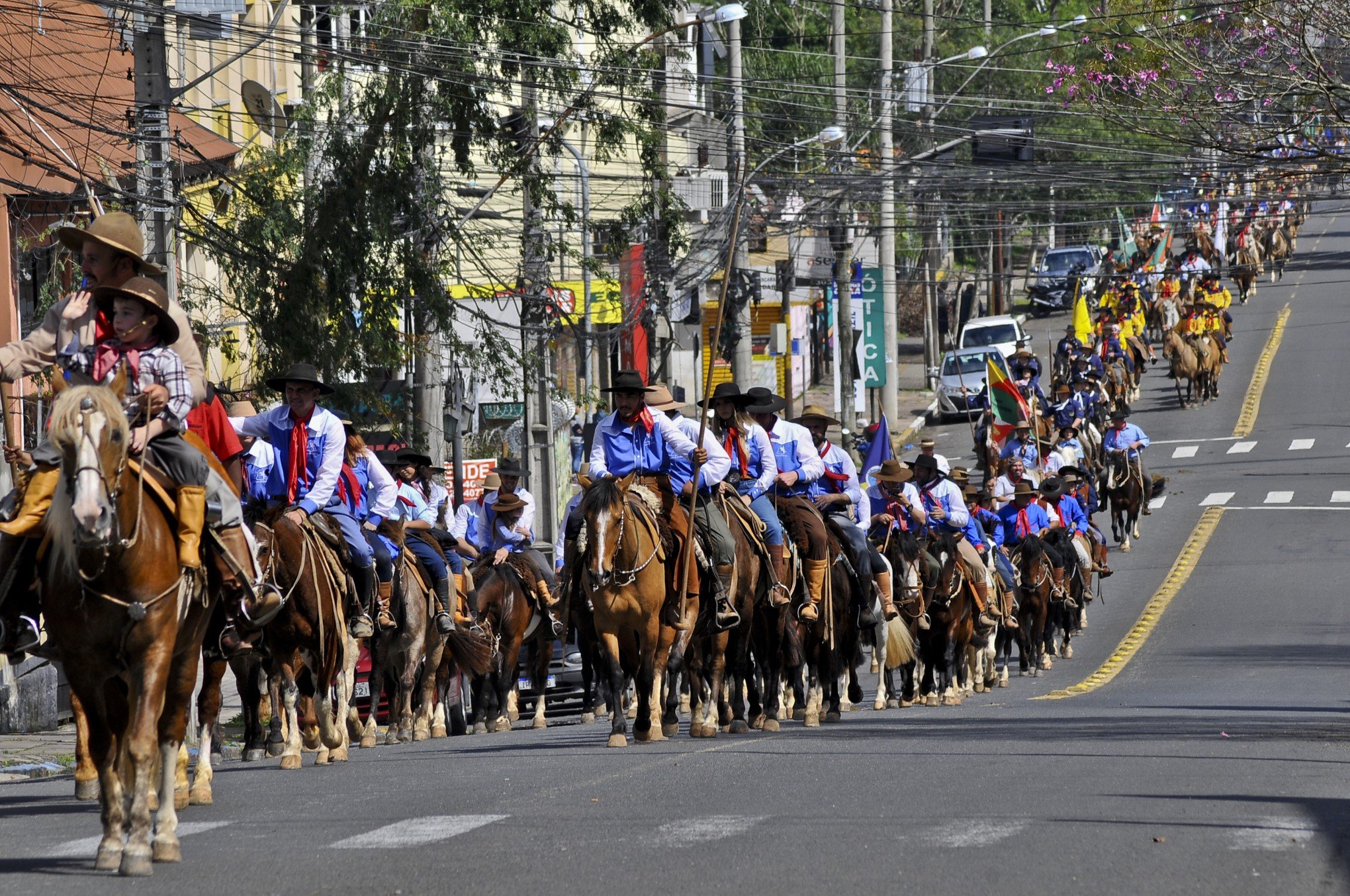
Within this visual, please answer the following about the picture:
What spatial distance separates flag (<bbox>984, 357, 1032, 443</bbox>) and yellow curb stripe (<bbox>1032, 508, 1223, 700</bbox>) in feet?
13.0

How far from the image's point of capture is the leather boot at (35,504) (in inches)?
317

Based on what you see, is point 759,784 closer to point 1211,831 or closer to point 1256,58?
point 1211,831

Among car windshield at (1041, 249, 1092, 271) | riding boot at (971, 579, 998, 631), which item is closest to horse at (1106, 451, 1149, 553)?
riding boot at (971, 579, 998, 631)

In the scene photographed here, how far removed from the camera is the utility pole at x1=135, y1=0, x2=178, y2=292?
17562mm

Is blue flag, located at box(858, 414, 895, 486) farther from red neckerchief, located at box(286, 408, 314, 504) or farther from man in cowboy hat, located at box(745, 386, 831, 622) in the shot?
red neckerchief, located at box(286, 408, 314, 504)

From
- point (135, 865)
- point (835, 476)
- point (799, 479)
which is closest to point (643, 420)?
point (799, 479)

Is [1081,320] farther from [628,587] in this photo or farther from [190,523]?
[190,523]

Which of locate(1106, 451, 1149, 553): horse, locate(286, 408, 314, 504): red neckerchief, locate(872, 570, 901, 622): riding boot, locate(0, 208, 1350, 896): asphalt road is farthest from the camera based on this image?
locate(1106, 451, 1149, 553): horse

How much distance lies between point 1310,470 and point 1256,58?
31504mm

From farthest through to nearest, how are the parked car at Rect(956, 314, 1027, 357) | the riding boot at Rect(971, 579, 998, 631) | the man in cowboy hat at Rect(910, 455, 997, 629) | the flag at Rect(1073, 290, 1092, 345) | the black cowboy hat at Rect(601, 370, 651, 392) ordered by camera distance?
1. the parked car at Rect(956, 314, 1027, 357)
2. the flag at Rect(1073, 290, 1092, 345)
3. the riding boot at Rect(971, 579, 998, 631)
4. the man in cowboy hat at Rect(910, 455, 997, 629)
5. the black cowboy hat at Rect(601, 370, 651, 392)

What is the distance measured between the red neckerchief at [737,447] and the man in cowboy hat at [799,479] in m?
0.72

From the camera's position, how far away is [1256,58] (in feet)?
48.3

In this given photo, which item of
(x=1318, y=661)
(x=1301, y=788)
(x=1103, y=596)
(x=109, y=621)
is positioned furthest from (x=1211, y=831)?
(x=1103, y=596)

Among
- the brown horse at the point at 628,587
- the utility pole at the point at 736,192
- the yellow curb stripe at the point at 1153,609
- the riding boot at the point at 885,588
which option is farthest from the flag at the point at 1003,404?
the brown horse at the point at 628,587
